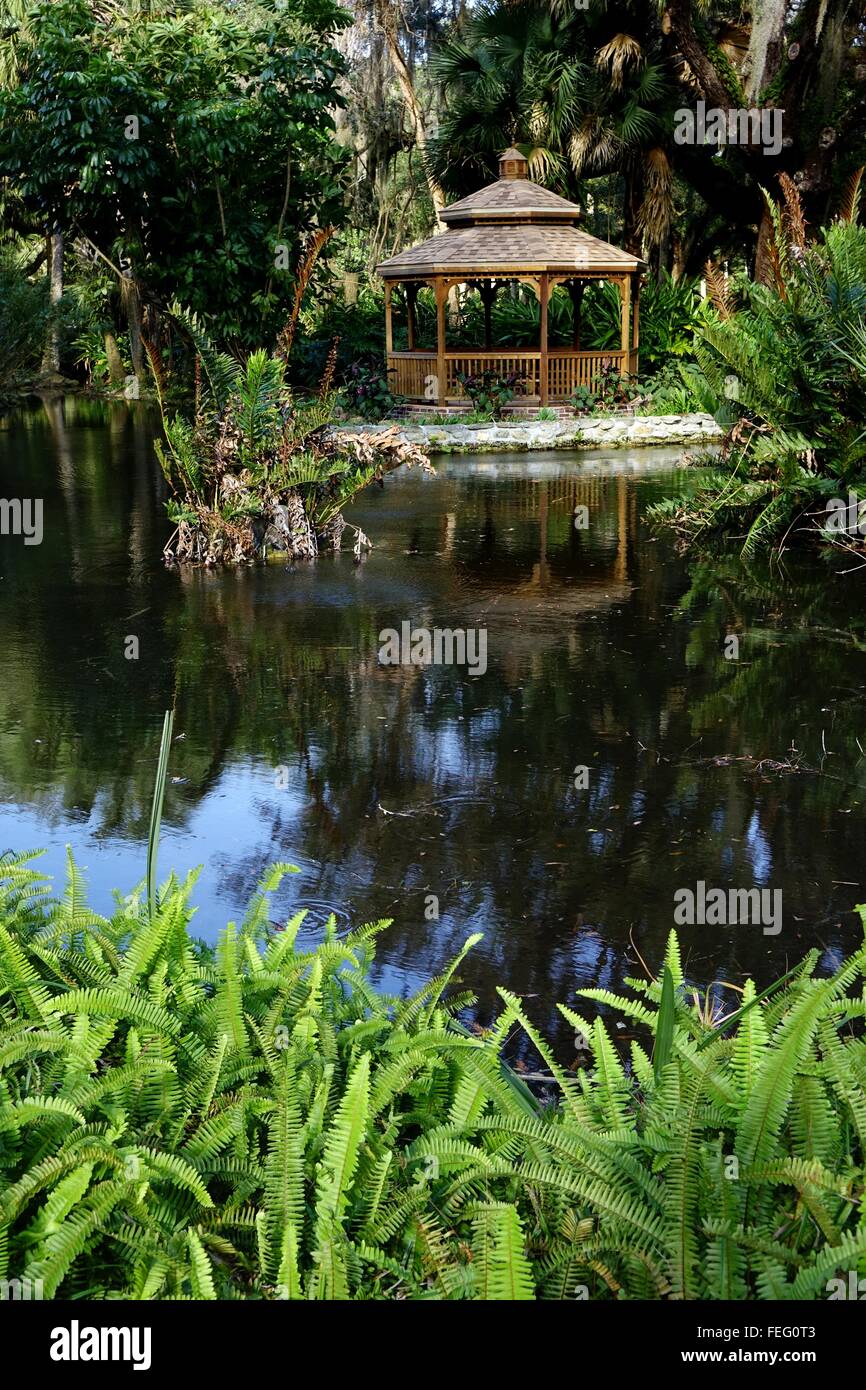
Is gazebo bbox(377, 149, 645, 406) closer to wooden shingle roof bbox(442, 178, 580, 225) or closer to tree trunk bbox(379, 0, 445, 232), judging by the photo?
wooden shingle roof bbox(442, 178, 580, 225)

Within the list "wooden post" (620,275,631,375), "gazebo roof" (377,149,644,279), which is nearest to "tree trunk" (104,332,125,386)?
"gazebo roof" (377,149,644,279)

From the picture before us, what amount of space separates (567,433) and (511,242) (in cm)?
403

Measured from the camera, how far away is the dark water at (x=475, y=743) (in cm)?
498

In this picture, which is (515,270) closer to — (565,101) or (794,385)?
→ (565,101)

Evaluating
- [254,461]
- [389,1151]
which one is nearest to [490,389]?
[254,461]

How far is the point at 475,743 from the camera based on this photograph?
6883 mm

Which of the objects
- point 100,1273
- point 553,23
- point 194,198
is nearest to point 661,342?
point 553,23

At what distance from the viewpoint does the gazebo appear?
72.5 ft

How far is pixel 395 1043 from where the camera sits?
2953 mm

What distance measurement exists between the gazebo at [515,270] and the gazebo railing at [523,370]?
0.02m

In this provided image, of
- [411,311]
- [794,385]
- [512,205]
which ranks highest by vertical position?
[512,205]

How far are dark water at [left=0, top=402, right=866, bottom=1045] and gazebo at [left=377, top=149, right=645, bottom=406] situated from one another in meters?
10.9
